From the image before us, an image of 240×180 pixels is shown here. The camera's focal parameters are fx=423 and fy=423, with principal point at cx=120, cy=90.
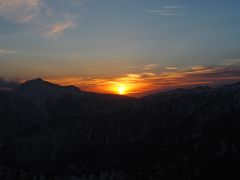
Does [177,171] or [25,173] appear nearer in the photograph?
[25,173]

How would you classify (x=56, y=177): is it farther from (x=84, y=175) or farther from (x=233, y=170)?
(x=233, y=170)

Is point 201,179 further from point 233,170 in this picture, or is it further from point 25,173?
point 25,173

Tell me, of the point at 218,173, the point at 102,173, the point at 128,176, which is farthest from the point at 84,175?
the point at 218,173

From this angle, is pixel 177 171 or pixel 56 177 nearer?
pixel 56 177

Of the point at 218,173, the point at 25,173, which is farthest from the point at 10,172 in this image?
the point at 218,173

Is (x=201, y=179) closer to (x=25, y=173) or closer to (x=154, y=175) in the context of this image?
(x=154, y=175)

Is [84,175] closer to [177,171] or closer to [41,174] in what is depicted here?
[41,174]

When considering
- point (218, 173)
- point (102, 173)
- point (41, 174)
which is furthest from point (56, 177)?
point (218, 173)
